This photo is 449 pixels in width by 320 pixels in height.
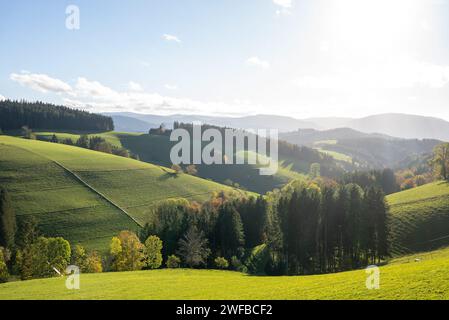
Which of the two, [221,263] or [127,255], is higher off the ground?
[127,255]

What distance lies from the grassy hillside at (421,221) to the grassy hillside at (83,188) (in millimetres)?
74902

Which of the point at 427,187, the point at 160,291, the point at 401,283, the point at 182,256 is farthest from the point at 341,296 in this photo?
the point at 427,187

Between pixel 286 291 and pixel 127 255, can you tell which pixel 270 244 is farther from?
pixel 286 291

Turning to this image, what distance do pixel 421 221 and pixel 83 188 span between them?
358 feet

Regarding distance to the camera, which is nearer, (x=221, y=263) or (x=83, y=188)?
(x=221, y=263)

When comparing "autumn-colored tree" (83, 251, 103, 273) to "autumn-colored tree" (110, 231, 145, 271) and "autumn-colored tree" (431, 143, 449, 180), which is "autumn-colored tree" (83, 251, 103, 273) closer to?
"autumn-colored tree" (110, 231, 145, 271)

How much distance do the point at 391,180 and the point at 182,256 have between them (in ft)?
398

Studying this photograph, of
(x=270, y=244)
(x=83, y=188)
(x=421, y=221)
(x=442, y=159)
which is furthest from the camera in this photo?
(x=83, y=188)

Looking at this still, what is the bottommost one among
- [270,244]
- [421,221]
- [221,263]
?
[221,263]

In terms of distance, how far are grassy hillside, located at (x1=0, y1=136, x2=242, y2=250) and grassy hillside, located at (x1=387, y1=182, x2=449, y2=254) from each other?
74902 mm

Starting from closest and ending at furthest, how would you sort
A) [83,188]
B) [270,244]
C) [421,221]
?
1. [421,221]
2. [270,244]
3. [83,188]

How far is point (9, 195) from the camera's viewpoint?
104562 mm

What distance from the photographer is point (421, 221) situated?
277ft

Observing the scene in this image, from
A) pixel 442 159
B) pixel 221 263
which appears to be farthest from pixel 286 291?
pixel 442 159
